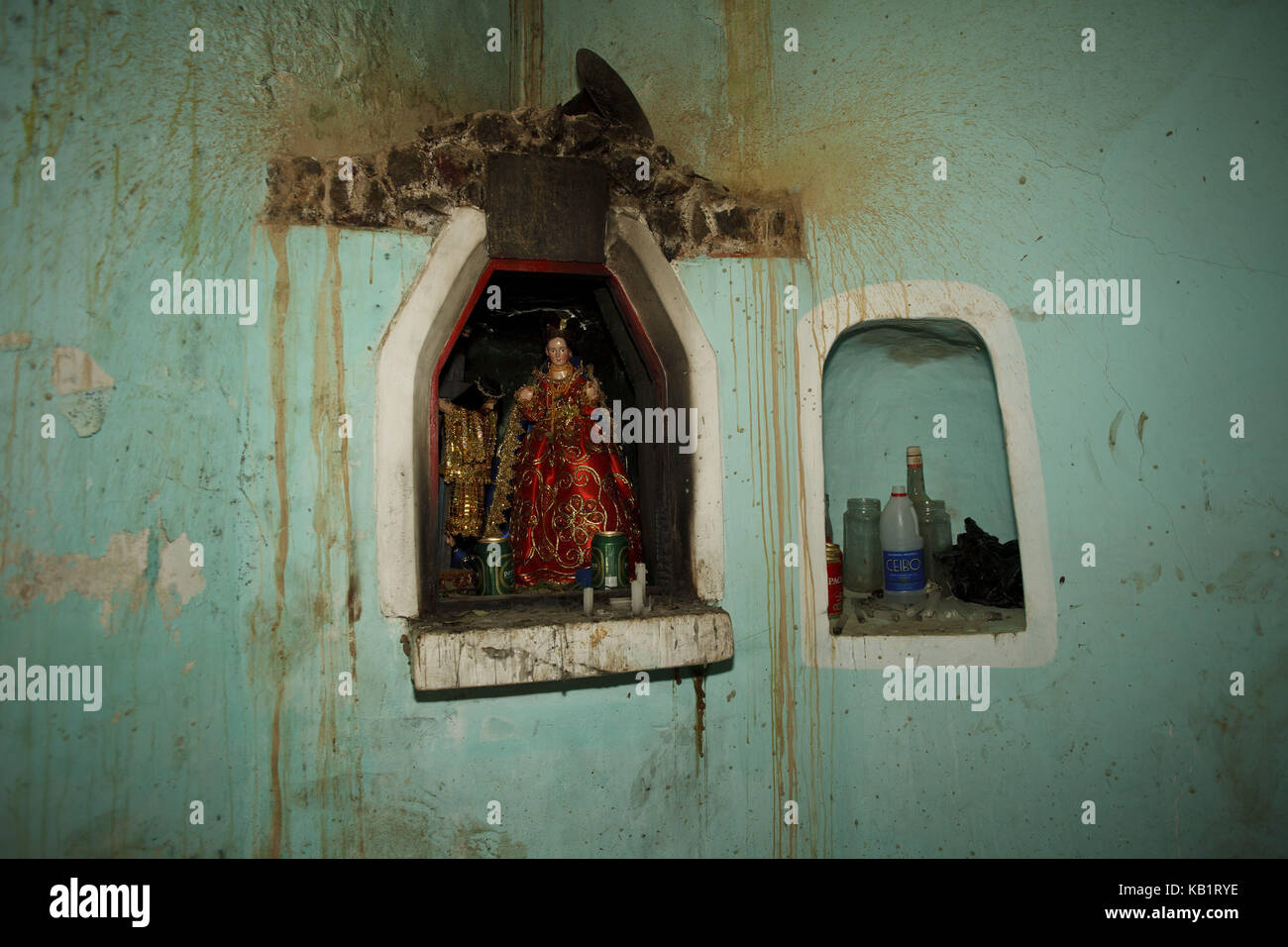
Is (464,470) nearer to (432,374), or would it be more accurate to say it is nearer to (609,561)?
(432,374)

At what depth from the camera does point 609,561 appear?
236cm

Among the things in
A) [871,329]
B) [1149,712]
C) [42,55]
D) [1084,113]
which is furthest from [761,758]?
[42,55]

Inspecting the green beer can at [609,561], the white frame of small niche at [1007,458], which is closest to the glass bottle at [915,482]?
the white frame of small niche at [1007,458]

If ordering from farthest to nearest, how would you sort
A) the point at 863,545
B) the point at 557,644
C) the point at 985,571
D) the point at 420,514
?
the point at 863,545 < the point at 985,571 < the point at 420,514 < the point at 557,644

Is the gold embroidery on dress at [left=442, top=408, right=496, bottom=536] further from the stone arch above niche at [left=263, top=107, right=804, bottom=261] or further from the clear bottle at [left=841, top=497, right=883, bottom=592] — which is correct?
the clear bottle at [left=841, top=497, right=883, bottom=592]

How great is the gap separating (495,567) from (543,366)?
0.87 meters

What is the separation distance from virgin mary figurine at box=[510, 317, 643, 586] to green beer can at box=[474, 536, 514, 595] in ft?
0.50

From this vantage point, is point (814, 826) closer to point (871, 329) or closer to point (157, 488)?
point (871, 329)

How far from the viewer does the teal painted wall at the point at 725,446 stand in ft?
6.42

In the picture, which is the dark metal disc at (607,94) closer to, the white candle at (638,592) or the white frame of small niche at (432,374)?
the white frame of small niche at (432,374)

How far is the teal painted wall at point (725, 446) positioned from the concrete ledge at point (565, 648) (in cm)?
19

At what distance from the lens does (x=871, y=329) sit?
2.60 meters

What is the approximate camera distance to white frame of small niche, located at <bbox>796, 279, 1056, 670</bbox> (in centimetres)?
234

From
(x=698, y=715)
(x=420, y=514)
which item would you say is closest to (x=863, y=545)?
(x=698, y=715)
